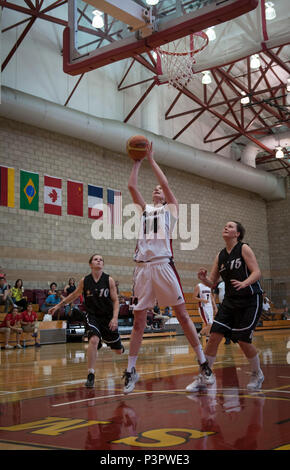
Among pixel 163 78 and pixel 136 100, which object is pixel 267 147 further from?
pixel 163 78

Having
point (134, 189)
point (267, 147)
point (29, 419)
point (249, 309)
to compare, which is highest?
point (267, 147)

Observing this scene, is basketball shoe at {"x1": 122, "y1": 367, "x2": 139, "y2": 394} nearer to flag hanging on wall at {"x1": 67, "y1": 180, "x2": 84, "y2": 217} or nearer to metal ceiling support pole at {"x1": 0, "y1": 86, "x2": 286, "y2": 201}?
metal ceiling support pole at {"x1": 0, "y1": 86, "x2": 286, "y2": 201}

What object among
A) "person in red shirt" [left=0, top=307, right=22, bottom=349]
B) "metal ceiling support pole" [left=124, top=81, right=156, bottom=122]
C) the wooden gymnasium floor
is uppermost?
"metal ceiling support pole" [left=124, top=81, right=156, bottom=122]

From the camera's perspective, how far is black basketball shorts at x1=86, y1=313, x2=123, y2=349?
5.53m

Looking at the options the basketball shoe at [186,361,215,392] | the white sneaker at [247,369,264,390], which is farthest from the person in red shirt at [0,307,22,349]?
the white sneaker at [247,369,264,390]

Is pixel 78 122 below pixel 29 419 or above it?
above

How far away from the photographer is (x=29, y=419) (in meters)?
3.54

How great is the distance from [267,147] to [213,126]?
278 cm

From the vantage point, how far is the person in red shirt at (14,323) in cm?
1230

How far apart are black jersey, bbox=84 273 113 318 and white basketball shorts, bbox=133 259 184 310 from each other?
870mm

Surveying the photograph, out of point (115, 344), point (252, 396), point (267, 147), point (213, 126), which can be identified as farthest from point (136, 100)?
point (252, 396)

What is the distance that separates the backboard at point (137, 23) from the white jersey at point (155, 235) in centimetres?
335

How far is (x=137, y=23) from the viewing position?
7.39 meters
